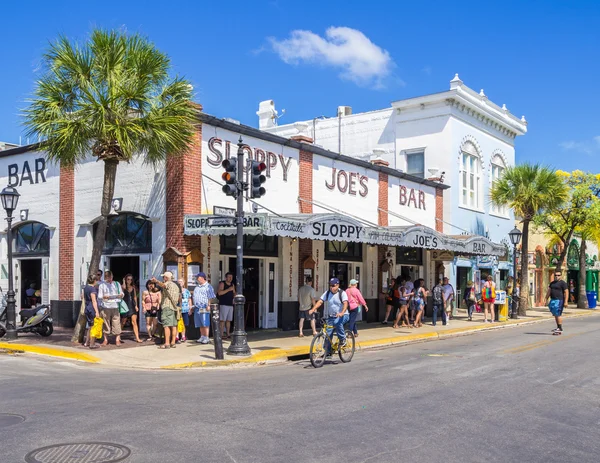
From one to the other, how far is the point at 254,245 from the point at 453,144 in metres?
14.8

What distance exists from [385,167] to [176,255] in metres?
10.5

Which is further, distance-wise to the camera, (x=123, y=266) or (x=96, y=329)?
(x=123, y=266)

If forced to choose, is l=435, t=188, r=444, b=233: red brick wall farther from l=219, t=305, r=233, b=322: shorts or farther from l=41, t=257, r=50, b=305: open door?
l=41, t=257, r=50, b=305: open door

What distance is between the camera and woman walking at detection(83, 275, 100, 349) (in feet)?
47.5

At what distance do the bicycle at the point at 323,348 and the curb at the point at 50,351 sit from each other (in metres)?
4.54

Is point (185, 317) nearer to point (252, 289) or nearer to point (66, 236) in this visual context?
point (252, 289)

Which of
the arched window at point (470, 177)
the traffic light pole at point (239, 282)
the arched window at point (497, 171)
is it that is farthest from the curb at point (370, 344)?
the arched window at point (497, 171)

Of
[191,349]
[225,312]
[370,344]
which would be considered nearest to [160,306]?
[191,349]

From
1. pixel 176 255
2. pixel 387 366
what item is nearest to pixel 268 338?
pixel 176 255

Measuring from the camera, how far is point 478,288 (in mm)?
31500

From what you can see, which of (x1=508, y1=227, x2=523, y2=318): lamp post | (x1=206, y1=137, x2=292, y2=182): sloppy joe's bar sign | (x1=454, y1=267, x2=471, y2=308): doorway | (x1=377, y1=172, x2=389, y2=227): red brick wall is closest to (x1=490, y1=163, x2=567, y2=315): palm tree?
(x1=508, y1=227, x2=523, y2=318): lamp post

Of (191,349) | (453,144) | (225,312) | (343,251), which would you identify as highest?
(453,144)

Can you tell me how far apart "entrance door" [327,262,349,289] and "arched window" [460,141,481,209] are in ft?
33.8

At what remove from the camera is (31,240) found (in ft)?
68.9
